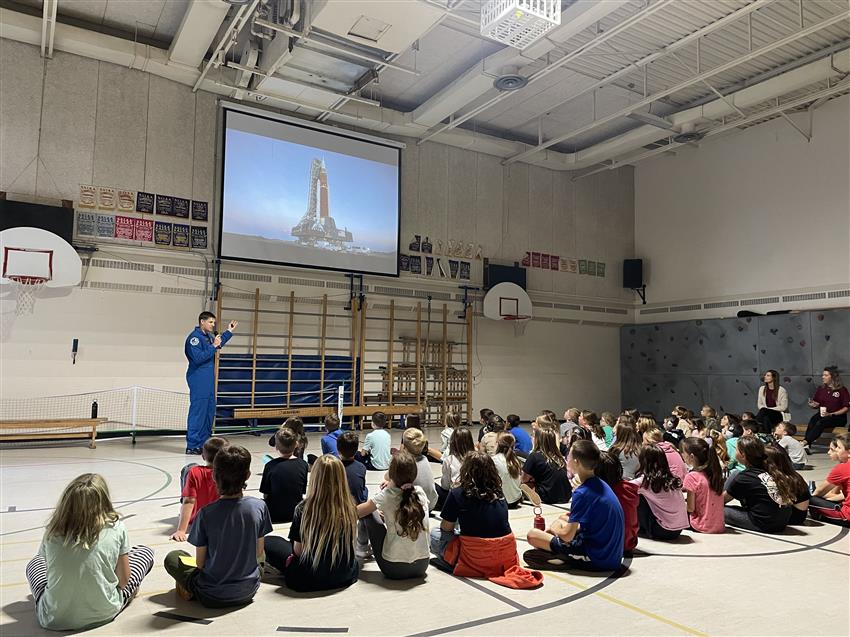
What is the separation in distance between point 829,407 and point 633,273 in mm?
6598

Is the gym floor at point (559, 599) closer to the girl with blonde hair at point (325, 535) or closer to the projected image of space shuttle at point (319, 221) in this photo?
the girl with blonde hair at point (325, 535)

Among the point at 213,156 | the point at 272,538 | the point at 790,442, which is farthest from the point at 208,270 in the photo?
the point at 790,442

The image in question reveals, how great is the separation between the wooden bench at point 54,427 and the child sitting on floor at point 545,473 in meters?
6.32

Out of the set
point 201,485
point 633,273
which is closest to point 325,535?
point 201,485

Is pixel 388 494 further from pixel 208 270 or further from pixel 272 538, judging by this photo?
pixel 208 270

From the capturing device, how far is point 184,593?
3168 millimetres

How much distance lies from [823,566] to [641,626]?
1852mm

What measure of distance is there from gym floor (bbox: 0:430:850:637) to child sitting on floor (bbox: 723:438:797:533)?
134 millimetres

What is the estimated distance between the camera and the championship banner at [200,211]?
10.9 m

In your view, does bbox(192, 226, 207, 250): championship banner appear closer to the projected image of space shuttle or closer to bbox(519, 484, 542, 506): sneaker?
the projected image of space shuttle

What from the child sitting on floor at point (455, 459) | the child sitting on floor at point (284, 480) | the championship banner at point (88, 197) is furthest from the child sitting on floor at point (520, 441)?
the championship banner at point (88, 197)

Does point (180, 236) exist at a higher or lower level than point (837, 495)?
higher

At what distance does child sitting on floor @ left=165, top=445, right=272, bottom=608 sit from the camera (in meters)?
3.03

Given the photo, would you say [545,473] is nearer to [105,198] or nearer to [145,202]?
[145,202]
